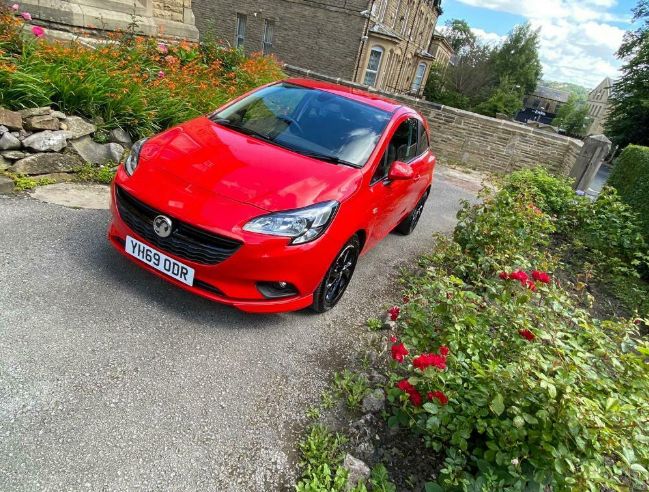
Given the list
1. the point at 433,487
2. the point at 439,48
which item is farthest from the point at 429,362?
the point at 439,48

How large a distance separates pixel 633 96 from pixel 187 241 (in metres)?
39.8

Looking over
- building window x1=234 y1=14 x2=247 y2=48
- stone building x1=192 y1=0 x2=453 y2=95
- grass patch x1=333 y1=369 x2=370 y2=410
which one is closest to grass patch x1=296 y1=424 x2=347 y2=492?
grass patch x1=333 y1=369 x2=370 y2=410

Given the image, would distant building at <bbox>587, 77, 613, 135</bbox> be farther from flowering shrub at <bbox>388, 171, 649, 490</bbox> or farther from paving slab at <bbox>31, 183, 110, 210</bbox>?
paving slab at <bbox>31, 183, 110, 210</bbox>

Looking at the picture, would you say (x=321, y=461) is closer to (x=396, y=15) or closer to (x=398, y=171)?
(x=398, y=171)

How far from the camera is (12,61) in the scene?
14.2 feet

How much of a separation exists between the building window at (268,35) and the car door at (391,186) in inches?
806

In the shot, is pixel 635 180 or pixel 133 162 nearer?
pixel 133 162

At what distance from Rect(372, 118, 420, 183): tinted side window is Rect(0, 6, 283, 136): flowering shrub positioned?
10.6 ft

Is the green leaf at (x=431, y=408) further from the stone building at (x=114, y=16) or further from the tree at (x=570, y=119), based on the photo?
the tree at (x=570, y=119)

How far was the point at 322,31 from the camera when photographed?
20.5 m

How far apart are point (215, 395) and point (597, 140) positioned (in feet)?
33.7

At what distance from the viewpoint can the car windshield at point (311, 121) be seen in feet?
11.0

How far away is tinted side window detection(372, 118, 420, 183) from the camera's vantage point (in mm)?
3509

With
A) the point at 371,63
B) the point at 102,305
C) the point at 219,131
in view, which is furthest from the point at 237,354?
the point at 371,63
